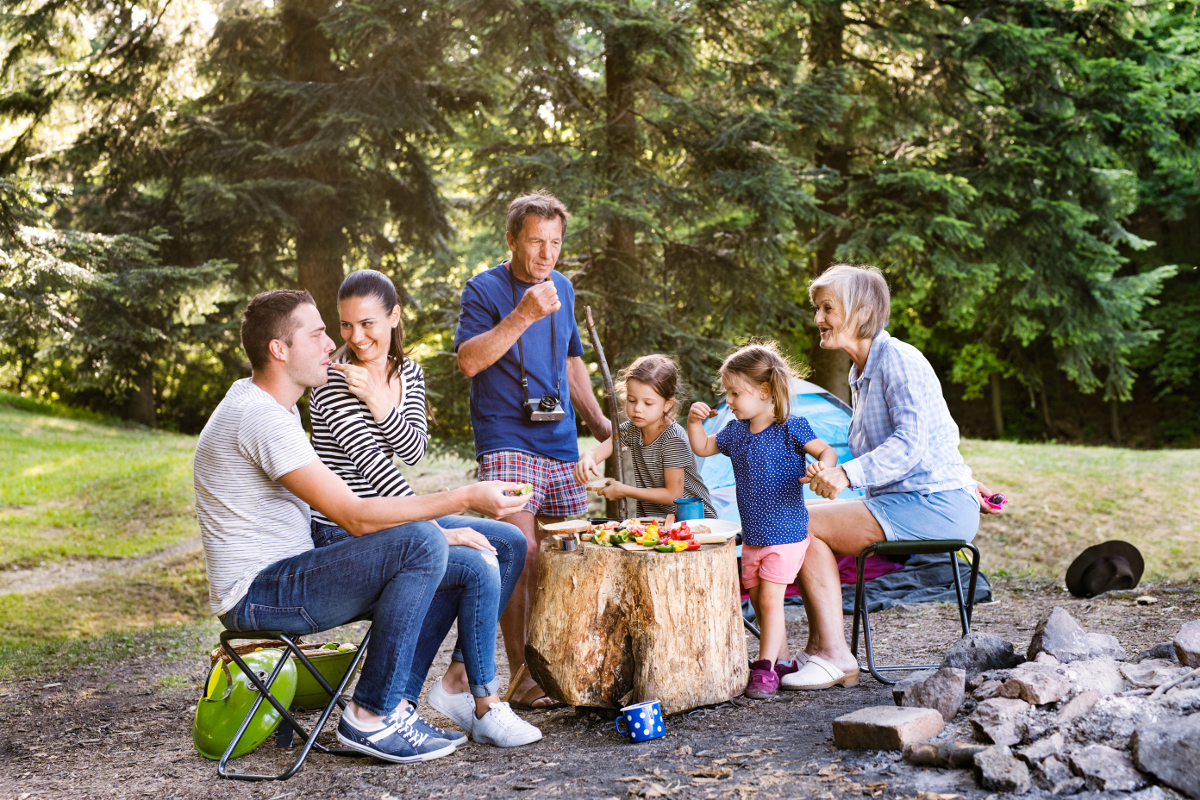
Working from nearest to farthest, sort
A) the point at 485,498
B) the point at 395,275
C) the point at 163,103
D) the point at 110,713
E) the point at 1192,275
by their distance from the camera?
the point at 485,498, the point at 110,713, the point at 163,103, the point at 395,275, the point at 1192,275

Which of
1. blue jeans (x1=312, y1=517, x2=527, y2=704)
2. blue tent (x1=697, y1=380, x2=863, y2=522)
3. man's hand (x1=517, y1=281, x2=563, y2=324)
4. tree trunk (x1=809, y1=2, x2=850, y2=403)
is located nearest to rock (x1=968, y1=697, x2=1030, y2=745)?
blue jeans (x1=312, y1=517, x2=527, y2=704)

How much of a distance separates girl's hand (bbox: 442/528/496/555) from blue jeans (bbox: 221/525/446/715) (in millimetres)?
163

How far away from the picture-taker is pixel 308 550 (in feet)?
9.45

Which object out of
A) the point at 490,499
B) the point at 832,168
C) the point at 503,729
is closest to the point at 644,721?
the point at 503,729

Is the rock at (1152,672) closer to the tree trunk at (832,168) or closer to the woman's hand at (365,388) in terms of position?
the woman's hand at (365,388)

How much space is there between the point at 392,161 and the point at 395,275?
132 cm

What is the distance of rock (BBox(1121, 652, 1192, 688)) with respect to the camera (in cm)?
261

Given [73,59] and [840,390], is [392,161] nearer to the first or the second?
[73,59]

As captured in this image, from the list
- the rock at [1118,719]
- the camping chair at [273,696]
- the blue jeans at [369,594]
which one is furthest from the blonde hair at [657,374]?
the rock at [1118,719]

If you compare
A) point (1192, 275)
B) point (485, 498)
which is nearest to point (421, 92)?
point (485, 498)

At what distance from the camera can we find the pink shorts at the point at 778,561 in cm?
344

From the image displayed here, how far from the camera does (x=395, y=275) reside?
412 inches

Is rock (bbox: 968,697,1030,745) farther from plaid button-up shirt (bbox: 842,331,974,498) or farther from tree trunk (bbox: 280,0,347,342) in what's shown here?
tree trunk (bbox: 280,0,347,342)

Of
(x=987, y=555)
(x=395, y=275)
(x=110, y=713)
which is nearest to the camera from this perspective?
(x=110, y=713)
